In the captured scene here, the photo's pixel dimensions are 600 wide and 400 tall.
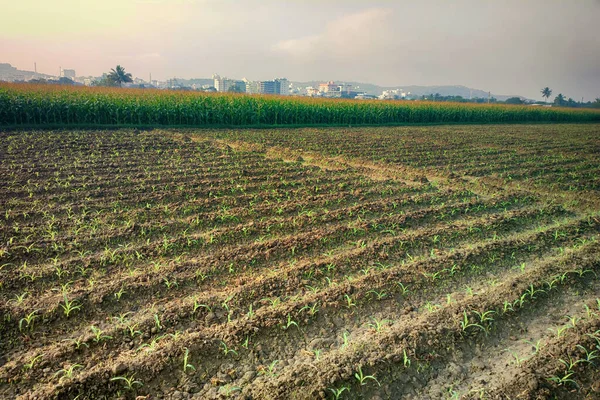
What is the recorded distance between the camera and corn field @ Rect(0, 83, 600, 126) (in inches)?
663

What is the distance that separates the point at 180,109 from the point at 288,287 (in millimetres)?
17403

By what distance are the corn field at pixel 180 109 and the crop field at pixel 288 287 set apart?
900cm

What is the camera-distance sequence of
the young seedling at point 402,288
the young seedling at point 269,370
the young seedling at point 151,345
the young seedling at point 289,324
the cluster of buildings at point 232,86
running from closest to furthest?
the young seedling at point 269,370, the young seedling at point 151,345, the young seedling at point 289,324, the young seedling at point 402,288, the cluster of buildings at point 232,86

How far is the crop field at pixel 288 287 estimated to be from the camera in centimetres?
315

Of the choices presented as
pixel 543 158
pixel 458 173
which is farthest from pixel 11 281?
pixel 543 158

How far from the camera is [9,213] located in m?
6.23

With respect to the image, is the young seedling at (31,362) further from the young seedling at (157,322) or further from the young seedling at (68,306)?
the young seedling at (157,322)

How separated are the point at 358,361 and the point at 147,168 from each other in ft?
26.5

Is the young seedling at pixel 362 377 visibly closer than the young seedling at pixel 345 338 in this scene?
Yes

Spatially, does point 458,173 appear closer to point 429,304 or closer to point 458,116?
point 429,304

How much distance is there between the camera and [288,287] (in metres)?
4.45

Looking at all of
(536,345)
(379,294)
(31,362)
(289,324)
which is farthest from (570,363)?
(31,362)

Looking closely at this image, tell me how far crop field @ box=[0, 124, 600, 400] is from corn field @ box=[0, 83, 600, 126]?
900cm

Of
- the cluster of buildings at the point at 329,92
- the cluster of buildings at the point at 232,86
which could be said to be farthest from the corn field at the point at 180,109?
the cluster of buildings at the point at 329,92
